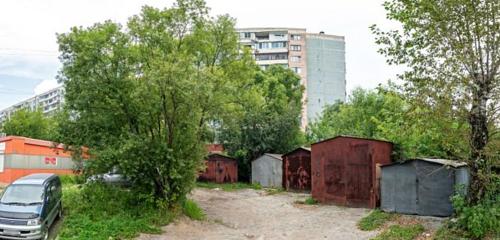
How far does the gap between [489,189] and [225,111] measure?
10397 millimetres

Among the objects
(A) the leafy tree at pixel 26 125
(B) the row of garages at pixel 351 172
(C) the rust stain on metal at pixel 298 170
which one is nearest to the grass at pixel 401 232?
(B) the row of garages at pixel 351 172

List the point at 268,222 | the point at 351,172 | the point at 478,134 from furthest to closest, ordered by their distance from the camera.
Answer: the point at 351,172, the point at 268,222, the point at 478,134

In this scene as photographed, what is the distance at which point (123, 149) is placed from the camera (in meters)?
14.0

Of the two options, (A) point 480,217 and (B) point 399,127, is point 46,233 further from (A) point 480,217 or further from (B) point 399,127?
(A) point 480,217

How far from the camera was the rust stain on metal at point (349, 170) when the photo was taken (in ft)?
58.5

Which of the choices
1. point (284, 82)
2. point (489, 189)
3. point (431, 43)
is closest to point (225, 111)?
point (431, 43)

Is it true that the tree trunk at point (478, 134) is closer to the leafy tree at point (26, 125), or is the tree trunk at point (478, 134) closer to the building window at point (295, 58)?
the leafy tree at point (26, 125)

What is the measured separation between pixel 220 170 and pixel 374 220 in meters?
17.8

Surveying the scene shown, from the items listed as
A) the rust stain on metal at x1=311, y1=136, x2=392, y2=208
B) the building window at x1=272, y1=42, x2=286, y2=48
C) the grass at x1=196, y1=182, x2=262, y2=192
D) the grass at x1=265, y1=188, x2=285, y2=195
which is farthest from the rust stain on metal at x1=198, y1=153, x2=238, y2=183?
the building window at x1=272, y1=42, x2=286, y2=48

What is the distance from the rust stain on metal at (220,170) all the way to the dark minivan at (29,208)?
1713 cm

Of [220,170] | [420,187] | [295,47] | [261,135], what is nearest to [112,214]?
[420,187]

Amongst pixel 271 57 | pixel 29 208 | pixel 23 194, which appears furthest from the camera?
pixel 271 57

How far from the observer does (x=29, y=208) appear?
478 inches

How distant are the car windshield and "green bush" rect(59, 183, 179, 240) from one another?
1.23 metres
